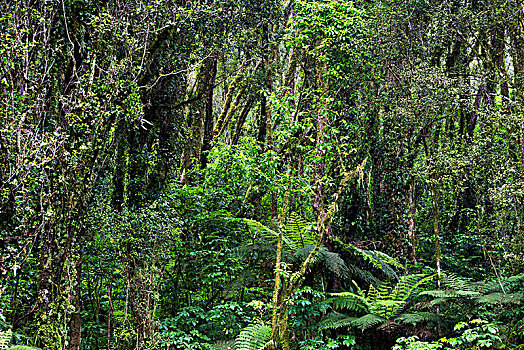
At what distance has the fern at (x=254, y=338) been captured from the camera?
5.45 metres

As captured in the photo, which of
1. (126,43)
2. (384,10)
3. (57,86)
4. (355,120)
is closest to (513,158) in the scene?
(355,120)

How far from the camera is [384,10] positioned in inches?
390

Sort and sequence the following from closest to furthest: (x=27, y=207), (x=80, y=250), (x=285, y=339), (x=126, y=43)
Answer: (x=285, y=339), (x=27, y=207), (x=80, y=250), (x=126, y=43)

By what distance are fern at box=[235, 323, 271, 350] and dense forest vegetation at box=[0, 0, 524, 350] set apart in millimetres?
23

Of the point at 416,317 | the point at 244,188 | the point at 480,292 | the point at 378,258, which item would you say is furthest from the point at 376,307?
the point at 244,188

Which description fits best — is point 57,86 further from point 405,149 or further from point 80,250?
point 405,149

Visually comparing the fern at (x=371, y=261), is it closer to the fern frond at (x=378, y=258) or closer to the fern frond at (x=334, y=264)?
the fern frond at (x=378, y=258)

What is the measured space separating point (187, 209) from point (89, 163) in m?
2.32

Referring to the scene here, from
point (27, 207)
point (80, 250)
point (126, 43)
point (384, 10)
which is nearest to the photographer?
point (27, 207)

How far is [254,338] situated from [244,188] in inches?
153

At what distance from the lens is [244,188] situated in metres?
9.02

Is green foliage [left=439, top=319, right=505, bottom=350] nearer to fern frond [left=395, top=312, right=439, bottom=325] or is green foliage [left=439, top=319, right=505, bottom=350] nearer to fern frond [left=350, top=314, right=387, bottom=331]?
fern frond [left=395, top=312, right=439, bottom=325]

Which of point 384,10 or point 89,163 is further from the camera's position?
point 384,10

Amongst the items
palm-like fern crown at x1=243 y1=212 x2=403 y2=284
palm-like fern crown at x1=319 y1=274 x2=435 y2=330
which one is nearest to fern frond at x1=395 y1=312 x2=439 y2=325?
palm-like fern crown at x1=319 y1=274 x2=435 y2=330
